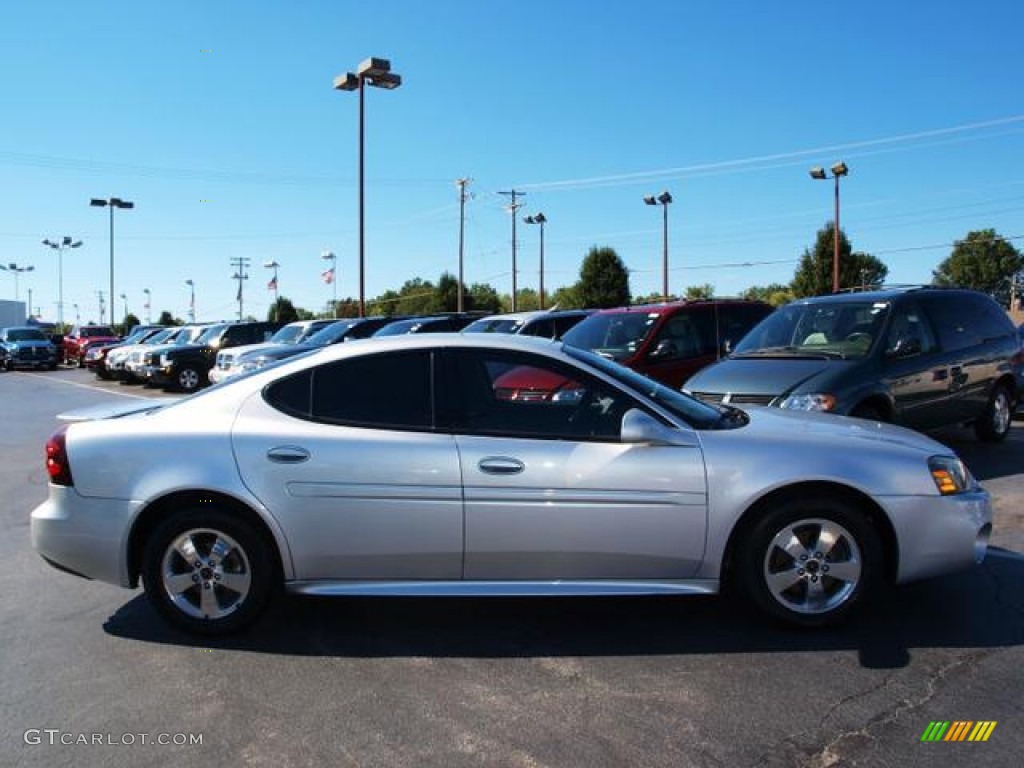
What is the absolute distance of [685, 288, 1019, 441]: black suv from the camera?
7.61 metres

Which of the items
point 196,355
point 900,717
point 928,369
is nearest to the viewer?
point 900,717

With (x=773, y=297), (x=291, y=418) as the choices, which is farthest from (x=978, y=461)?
(x=773, y=297)

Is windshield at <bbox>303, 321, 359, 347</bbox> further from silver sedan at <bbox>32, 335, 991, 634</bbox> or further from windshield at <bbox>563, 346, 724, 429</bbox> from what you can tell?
windshield at <bbox>563, 346, 724, 429</bbox>

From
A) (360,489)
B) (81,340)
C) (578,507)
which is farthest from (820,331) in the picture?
(81,340)

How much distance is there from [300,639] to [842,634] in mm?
2722

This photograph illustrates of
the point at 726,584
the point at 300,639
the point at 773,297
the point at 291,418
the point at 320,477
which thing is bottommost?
the point at 300,639

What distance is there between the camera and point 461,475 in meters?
4.21

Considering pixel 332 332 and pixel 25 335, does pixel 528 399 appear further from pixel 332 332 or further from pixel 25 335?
pixel 25 335

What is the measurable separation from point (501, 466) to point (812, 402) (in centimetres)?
403

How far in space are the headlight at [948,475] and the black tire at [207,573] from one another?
133 inches

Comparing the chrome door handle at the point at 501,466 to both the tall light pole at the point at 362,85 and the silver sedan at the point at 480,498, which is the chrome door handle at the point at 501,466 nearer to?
the silver sedan at the point at 480,498

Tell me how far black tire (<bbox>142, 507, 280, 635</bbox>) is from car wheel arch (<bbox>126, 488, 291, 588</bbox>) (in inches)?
1.2

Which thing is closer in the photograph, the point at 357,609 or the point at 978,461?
the point at 357,609

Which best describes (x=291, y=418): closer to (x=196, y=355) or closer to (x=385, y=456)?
(x=385, y=456)
